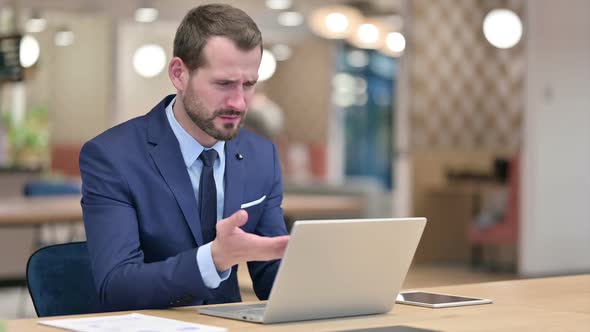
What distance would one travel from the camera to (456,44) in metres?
10.6

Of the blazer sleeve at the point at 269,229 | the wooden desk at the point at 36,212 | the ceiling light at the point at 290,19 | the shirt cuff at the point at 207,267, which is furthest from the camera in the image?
the ceiling light at the point at 290,19

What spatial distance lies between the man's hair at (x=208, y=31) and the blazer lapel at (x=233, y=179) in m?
0.28

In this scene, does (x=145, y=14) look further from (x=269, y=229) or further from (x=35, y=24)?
(x=269, y=229)

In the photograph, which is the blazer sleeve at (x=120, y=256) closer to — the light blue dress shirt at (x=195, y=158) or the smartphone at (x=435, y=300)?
the light blue dress shirt at (x=195, y=158)

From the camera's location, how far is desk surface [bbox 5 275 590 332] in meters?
2.02

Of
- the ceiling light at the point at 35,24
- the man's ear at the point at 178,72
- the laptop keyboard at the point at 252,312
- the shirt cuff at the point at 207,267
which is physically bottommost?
the laptop keyboard at the point at 252,312

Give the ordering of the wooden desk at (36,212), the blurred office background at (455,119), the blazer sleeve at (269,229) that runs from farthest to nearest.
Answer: the blurred office background at (455,119) → the wooden desk at (36,212) → the blazer sleeve at (269,229)

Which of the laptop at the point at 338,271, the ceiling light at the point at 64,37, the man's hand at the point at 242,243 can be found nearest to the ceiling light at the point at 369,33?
the ceiling light at the point at 64,37

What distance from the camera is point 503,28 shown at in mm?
9875

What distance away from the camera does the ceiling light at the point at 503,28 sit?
9812 millimetres

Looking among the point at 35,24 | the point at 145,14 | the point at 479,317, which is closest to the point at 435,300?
the point at 479,317

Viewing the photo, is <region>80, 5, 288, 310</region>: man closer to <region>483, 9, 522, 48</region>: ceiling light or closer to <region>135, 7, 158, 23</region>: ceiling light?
<region>483, 9, 522, 48</region>: ceiling light

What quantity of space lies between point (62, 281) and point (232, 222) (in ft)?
2.28

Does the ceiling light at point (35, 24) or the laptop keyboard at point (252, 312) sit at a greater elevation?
the ceiling light at point (35, 24)
